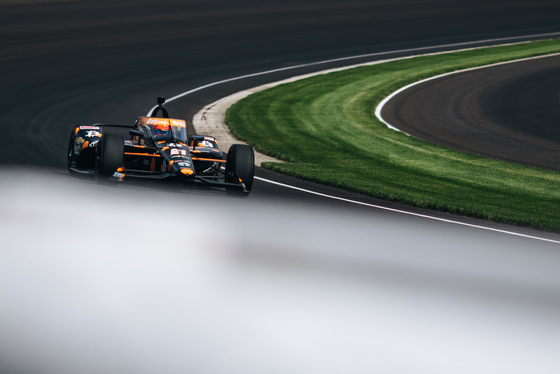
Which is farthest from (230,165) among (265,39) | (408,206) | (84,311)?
(265,39)

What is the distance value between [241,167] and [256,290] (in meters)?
4.99

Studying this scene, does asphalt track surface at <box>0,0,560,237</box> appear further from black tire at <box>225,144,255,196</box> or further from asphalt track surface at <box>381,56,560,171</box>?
asphalt track surface at <box>381,56,560,171</box>

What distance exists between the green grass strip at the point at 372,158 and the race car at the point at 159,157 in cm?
287

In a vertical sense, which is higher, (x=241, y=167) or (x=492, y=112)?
(x=241, y=167)

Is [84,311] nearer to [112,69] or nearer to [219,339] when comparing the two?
[219,339]

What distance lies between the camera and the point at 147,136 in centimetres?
1548

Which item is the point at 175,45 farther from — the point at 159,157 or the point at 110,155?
the point at 110,155

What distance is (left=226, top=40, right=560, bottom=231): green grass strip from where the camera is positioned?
15.9m

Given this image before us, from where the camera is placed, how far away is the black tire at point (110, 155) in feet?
45.8

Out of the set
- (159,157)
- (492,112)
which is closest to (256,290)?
(159,157)

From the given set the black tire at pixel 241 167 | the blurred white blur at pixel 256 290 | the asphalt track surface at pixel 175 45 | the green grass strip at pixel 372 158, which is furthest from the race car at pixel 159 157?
the green grass strip at pixel 372 158

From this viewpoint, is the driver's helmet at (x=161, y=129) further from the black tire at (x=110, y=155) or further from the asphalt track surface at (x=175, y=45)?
the asphalt track surface at (x=175, y=45)

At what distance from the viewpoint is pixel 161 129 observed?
15508 millimetres

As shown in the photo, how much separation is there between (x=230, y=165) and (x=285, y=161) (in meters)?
4.88
